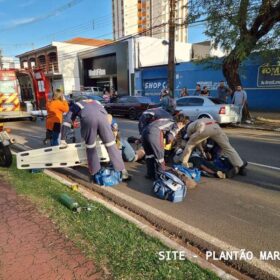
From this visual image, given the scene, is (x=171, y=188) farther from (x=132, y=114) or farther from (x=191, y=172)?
(x=132, y=114)

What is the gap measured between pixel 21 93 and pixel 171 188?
12777 millimetres

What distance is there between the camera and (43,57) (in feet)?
156

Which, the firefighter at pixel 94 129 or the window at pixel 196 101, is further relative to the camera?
the window at pixel 196 101

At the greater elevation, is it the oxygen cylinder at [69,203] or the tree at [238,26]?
the tree at [238,26]

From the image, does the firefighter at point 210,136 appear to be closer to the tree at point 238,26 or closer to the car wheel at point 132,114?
the tree at point 238,26

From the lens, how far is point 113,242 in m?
3.26

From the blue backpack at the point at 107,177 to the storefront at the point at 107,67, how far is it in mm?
27186

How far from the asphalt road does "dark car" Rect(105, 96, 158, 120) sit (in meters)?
9.54

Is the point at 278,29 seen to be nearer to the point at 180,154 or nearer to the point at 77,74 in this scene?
the point at 180,154

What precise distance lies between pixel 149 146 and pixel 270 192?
221 cm

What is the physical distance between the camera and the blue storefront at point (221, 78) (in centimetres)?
1811

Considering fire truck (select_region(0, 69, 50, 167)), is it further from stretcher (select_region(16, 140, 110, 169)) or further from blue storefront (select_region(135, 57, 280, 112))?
stretcher (select_region(16, 140, 110, 169))

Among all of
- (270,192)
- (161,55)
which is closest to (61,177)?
(270,192)

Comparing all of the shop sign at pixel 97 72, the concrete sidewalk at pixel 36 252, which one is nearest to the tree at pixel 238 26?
the concrete sidewalk at pixel 36 252
